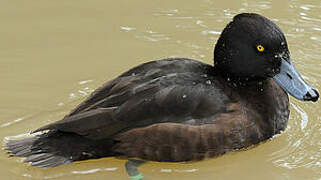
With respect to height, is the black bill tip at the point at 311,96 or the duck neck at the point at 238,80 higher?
the duck neck at the point at 238,80

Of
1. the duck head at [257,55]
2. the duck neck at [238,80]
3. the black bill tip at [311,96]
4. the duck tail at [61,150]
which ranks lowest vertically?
the duck tail at [61,150]

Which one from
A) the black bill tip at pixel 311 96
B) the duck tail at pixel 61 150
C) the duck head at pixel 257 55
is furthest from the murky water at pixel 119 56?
the duck head at pixel 257 55

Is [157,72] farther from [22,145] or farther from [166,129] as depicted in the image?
[22,145]

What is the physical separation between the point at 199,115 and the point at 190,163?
43cm

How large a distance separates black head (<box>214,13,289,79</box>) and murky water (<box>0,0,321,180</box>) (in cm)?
65

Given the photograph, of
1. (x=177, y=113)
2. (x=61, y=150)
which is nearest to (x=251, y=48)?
(x=177, y=113)

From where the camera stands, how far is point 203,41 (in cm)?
694

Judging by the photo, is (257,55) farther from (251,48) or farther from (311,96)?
(311,96)

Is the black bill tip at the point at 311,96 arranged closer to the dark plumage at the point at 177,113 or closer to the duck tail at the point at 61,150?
the dark plumage at the point at 177,113

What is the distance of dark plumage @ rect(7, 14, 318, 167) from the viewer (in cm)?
482

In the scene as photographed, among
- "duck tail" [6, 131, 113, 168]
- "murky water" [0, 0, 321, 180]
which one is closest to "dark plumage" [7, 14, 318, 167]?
"duck tail" [6, 131, 113, 168]

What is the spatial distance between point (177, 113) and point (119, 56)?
1994 millimetres

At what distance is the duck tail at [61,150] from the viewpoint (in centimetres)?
484

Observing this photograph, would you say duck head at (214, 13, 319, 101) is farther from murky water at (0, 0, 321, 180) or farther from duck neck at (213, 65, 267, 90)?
murky water at (0, 0, 321, 180)
